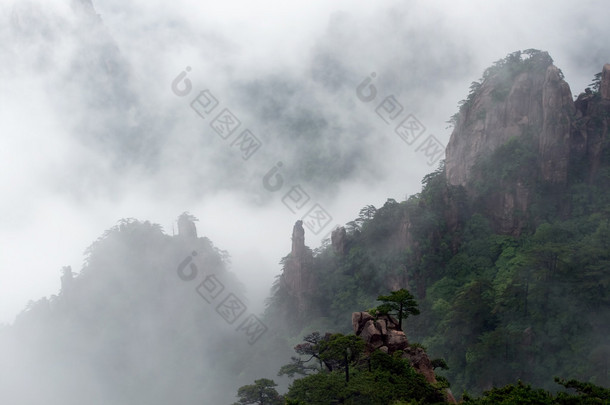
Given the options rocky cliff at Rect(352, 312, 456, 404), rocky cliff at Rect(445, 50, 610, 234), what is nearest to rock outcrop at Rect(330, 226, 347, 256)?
rocky cliff at Rect(445, 50, 610, 234)

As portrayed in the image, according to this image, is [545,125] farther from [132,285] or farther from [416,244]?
[132,285]

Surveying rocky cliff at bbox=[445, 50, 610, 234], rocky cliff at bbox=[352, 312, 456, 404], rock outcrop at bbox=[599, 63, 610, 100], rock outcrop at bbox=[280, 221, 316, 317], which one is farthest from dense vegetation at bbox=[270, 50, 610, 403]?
rocky cliff at bbox=[352, 312, 456, 404]

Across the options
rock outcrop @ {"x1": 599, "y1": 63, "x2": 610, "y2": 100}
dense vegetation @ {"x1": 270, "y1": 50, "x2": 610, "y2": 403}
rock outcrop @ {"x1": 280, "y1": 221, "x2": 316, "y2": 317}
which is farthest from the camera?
rock outcrop @ {"x1": 280, "y1": 221, "x2": 316, "y2": 317}

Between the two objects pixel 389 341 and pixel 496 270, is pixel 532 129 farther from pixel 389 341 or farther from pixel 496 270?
pixel 389 341

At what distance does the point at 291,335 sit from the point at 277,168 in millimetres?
83834

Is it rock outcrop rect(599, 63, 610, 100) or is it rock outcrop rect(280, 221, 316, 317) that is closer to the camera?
rock outcrop rect(599, 63, 610, 100)

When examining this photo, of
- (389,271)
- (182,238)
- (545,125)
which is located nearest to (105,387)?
(182,238)

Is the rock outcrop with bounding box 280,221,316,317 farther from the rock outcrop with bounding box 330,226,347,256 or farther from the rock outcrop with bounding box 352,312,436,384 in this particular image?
the rock outcrop with bounding box 352,312,436,384

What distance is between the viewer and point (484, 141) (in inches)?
2048

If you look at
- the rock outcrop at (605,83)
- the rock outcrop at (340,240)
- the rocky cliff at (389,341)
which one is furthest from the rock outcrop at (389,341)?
the rock outcrop at (605,83)

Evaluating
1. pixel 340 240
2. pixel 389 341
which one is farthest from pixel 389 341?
pixel 340 240

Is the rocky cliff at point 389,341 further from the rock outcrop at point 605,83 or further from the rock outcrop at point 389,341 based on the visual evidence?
the rock outcrop at point 605,83

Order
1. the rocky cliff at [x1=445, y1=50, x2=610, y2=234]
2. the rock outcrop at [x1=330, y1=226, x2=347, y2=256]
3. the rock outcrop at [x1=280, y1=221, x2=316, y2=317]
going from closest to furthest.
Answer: the rocky cliff at [x1=445, y1=50, x2=610, y2=234] < the rock outcrop at [x1=280, y1=221, x2=316, y2=317] < the rock outcrop at [x1=330, y1=226, x2=347, y2=256]

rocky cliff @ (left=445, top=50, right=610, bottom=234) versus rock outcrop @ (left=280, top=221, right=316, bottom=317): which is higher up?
rock outcrop @ (left=280, top=221, right=316, bottom=317)
